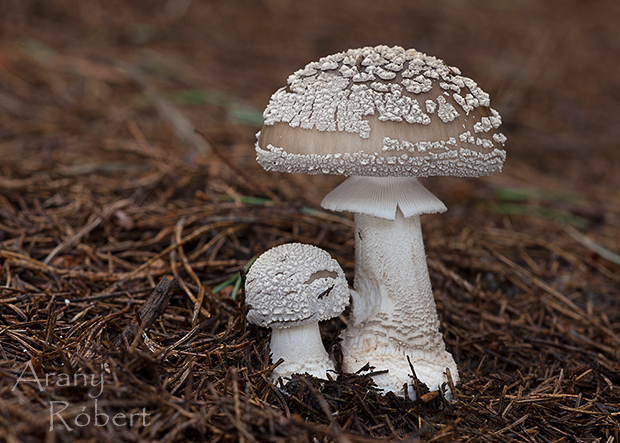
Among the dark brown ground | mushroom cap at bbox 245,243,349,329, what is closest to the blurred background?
the dark brown ground

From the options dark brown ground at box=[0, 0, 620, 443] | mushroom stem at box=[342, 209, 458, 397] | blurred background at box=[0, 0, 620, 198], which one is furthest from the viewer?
blurred background at box=[0, 0, 620, 198]

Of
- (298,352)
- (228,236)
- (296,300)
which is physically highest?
(296,300)

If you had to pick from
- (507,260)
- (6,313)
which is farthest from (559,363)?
(6,313)

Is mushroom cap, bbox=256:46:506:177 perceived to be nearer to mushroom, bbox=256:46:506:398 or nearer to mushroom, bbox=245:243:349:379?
mushroom, bbox=256:46:506:398

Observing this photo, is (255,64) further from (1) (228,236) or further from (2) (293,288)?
(2) (293,288)

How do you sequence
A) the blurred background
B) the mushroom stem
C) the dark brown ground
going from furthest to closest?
the blurred background < the mushroom stem < the dark brown ground

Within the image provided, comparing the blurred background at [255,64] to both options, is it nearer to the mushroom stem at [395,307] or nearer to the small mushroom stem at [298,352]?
the mushroom stem at [395,307]

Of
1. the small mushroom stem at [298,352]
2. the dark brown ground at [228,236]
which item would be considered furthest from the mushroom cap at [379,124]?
the dark brown ground at [228,236]

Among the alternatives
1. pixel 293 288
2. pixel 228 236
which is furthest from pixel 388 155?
pixel 228 236
